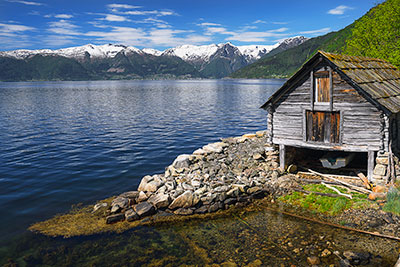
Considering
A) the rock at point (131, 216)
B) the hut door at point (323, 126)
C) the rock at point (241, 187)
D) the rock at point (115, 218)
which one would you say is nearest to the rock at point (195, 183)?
the rock at point (241, 187)

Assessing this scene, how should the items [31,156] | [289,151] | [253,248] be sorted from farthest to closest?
[31,156] → [289,151] → [253,248]

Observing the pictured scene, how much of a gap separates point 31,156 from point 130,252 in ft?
70.8

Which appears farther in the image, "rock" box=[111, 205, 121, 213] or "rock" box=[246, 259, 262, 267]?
"rock" box=[111, 205, 121, 213]

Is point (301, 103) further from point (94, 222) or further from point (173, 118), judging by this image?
point (173, 118)

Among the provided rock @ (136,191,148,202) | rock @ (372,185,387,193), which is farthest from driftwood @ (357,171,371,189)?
rock @ (136,191,148,202)

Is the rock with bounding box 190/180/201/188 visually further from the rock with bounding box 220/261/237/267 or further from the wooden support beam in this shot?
the wooden support beam

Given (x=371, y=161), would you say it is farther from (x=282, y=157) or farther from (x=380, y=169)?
(x=282, y=157)

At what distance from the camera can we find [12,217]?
54.9ft

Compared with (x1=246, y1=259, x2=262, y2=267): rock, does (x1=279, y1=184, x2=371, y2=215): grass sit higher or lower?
higher

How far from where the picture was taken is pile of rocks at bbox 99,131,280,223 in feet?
53.4

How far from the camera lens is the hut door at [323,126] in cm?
1741

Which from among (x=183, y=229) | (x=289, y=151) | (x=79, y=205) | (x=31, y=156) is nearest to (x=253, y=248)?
(x=183, y=229)

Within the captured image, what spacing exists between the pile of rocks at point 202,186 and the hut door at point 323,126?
3240 mm

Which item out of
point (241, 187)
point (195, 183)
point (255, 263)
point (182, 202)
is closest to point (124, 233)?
point (182, 202)
